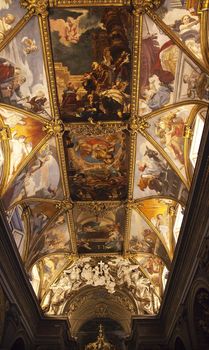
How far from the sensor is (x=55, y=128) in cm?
1223

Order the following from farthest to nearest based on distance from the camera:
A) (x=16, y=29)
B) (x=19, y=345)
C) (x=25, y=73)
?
(x=19, y=345), (x=25, y=73), (x=16, y=29)

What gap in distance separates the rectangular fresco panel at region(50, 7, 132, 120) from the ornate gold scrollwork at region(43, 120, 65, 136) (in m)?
0.28

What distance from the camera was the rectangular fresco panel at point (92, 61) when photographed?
976 cm

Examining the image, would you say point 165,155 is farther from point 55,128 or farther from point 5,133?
point 5,133

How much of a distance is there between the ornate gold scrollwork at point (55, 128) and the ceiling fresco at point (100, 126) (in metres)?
0.03

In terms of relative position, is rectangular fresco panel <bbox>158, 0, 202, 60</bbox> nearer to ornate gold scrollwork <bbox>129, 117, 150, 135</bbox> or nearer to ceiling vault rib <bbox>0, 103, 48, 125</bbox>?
ornate gold scrollwork <bbox>129, 117, 150, 135</bbox>

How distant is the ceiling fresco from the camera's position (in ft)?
31.8

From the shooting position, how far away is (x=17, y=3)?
9.14m

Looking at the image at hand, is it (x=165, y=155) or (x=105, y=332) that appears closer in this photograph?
(x=165, y=155)

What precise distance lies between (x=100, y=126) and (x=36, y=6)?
14.4 feet

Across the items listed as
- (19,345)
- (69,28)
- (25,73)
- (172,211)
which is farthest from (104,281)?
(69,28)

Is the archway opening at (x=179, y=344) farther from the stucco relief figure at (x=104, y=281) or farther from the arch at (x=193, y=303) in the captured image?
the stucco relief figure at (x=104, y=281)

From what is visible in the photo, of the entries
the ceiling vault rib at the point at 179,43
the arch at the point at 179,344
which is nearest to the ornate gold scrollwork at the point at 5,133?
the ceiling vault rib at the point at 179,43

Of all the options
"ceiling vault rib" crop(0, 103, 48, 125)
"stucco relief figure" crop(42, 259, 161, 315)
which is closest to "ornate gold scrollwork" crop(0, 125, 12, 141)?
"ceiling vault rib" crop(0, 103, 48, 125)
